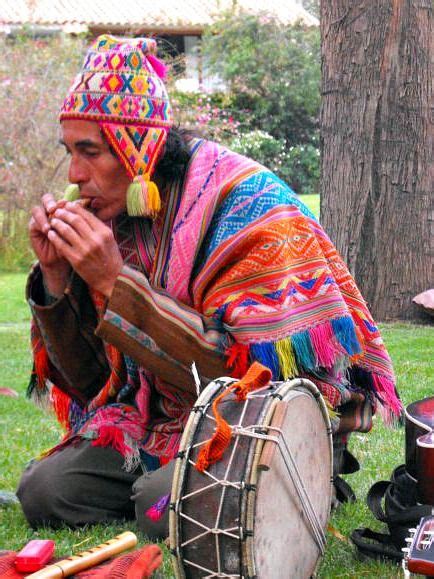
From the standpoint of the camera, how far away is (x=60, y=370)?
3.76 metres

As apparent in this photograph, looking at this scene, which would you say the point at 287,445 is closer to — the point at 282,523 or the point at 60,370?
the point at 282,523

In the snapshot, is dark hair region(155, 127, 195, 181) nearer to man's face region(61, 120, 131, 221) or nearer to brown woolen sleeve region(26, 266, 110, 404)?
man's face region(61, 120, 131, 221)

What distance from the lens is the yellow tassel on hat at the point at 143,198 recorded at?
329cm

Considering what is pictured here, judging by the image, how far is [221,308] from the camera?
3238 millimetres

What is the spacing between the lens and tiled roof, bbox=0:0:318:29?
22.1 metres

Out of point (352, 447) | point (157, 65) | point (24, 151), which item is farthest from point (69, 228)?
point (24, 151)

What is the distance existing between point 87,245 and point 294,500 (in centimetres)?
101

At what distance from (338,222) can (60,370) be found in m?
3.78

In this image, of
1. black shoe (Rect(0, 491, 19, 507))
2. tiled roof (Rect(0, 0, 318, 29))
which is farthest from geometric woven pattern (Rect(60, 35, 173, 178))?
tiled roof (Rect(0, 0, 318, 29))

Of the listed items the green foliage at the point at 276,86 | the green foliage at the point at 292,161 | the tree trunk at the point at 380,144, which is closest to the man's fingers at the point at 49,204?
the tree trunk at the point at 380,144

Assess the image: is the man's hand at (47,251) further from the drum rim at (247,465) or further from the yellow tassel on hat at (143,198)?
the drum rim at (247,465)

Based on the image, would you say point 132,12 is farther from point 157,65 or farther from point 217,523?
point 217,523

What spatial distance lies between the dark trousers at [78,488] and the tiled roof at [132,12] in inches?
741

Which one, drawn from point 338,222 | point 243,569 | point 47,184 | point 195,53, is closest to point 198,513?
point 243,569
